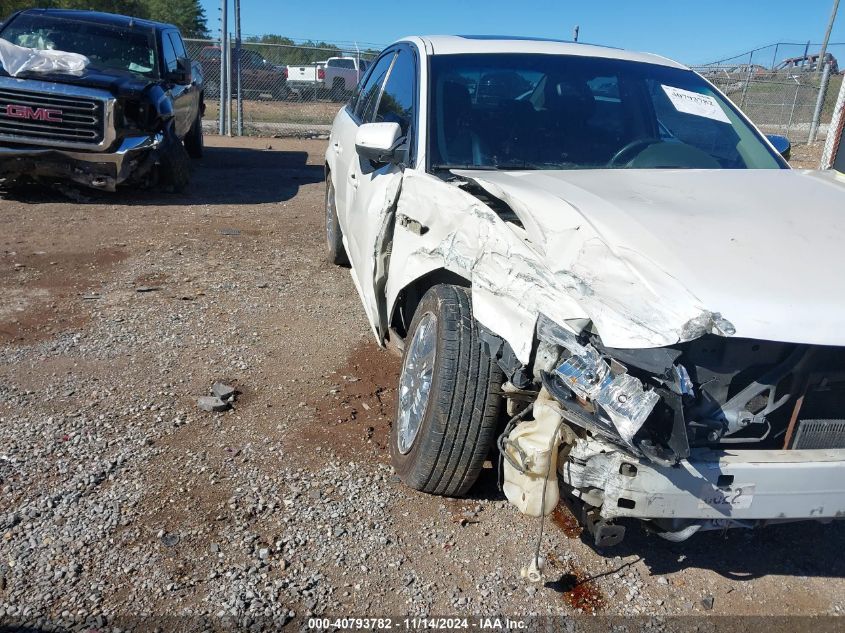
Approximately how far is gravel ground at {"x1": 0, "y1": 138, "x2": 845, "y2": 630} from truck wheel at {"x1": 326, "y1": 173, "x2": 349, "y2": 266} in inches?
42.0

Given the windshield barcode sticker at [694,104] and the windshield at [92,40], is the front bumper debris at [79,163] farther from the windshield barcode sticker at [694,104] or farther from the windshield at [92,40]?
the windshield barcode sticker at [694,104]

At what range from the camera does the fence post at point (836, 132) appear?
368 inches

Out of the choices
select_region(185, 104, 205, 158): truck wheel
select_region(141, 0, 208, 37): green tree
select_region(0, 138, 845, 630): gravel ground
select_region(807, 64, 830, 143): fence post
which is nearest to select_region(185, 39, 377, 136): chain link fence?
select_region(185, 104, 205, 158): truck wheel

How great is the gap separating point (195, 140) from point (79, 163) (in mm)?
3894

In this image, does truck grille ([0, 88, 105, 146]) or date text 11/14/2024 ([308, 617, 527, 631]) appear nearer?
date text 11/14/2024 ([308, 617, 527, 631])

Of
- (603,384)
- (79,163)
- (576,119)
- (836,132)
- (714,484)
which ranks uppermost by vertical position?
(576,119)

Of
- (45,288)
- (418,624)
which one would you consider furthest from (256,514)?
(45,288)

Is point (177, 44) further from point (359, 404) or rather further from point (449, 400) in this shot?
point (449, 400)

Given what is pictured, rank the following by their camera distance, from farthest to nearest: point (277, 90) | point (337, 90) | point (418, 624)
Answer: point (337, 90) < point (277, 90) < point (418, 624)

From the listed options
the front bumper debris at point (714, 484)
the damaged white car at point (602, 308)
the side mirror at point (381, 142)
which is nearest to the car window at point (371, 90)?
the damaged white car at point (602, 308)

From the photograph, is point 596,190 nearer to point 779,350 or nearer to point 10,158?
point 779,350

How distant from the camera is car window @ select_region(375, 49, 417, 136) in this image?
154 inches

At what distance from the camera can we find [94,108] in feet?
25.7

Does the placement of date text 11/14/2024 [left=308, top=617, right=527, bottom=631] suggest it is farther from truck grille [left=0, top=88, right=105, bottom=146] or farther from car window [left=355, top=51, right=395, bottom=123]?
truck grille [left=0, top=88, right=105, bottom=146]
